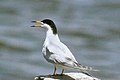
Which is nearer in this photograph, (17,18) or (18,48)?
(18,48)

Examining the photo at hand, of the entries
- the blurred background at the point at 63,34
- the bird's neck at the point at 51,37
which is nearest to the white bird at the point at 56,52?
the bird's neck at the point at 51,37

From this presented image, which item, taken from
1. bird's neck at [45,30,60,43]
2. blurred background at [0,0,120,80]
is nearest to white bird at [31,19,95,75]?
bird's neck at [45,30,60,43]

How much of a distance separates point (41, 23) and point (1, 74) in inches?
343

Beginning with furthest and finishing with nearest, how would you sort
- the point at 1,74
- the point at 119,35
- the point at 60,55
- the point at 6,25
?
the point at 6,25 < the point at 119,35 < the point at 1,74 < the point at 60,55

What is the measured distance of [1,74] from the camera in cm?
1767

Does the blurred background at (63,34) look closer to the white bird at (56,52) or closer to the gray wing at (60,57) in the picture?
the white bird at (56,52)

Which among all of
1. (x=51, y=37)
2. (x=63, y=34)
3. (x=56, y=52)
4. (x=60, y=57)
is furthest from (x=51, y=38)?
(x=63, y=34)

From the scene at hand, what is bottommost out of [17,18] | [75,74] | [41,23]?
[75,74]

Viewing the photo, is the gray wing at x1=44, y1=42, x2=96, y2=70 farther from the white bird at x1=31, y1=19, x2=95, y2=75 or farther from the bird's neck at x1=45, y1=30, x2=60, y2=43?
the bird's neck at x1=45, y1=30, x2=60, y2=43

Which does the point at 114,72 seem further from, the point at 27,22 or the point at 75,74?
the point at 75,74

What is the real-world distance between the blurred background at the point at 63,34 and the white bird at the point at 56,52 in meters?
5.54

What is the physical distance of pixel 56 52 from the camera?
8656mm

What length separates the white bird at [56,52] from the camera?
27.7ft

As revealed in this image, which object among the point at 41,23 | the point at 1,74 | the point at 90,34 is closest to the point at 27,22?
the point at 90,34
